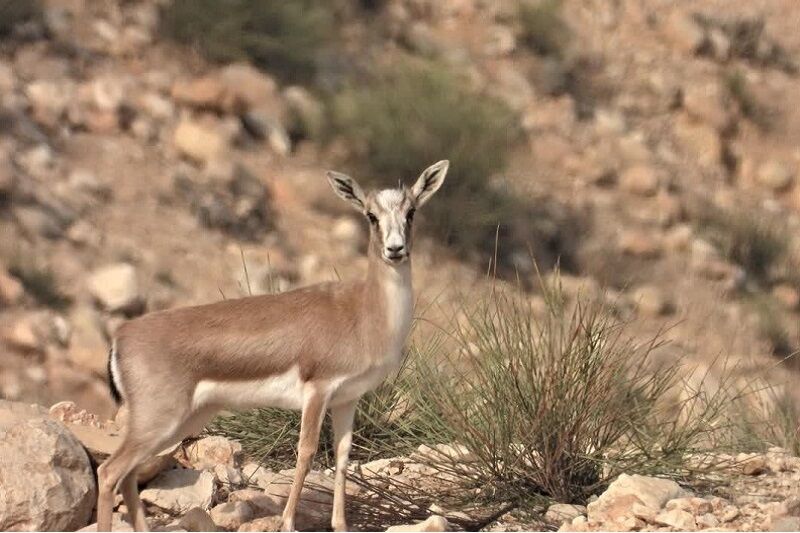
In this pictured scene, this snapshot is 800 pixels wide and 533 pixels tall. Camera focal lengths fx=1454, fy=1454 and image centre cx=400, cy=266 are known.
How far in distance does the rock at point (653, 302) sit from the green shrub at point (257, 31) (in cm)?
522

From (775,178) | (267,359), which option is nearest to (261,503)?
(267,359)

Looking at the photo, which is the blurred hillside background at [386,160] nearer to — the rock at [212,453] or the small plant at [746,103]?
the small plant at [746,103]

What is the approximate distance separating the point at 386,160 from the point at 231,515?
10658mm

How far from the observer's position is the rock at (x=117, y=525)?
736 cm

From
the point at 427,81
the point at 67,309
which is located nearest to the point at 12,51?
the point at 67,309

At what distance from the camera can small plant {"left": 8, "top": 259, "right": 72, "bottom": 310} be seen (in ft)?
46.9

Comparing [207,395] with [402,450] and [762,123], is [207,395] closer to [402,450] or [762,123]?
[402,450]

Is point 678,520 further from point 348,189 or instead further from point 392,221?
point 348,189

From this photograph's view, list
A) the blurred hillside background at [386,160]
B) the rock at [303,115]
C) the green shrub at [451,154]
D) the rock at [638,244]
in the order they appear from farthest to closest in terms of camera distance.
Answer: the rock at [638,244], the rock at [303,115], the green shrub at [451,154], the blurred hillside background at [386,160]

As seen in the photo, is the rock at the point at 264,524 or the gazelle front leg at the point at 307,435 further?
the rock at the point at 264,524

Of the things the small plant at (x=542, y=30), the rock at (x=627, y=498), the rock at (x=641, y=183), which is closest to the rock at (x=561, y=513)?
the rock at (x=627, y=498)

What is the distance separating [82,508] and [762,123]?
16.6m

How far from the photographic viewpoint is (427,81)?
1906 centimetres

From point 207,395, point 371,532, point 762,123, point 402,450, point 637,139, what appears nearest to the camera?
point 207,395
